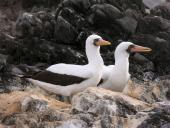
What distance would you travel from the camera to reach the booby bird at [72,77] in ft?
43.0

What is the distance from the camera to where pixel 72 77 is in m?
13.2

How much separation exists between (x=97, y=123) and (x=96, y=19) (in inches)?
524

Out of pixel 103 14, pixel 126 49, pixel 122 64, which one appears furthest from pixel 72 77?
pixel 103 14

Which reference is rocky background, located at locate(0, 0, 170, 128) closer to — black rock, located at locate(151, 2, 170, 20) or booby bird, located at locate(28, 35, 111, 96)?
black rock, located at locate(151, 2, 170, 20)

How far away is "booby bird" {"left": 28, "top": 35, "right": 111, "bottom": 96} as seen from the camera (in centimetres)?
1311

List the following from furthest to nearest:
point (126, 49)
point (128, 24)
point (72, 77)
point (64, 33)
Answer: point (128, 24) < point (64, 33) < point (126, 49) < point (72, 77)

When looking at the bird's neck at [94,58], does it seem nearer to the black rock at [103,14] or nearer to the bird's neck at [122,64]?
the bird's neck at [122,64]

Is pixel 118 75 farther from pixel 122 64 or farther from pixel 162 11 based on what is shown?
pixel 162 11

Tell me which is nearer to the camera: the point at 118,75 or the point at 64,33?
the point at 118,75

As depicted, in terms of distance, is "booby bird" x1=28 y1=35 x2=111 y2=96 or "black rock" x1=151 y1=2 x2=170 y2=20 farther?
"black rock" x1=151 y1=2 x2=170 y2=20

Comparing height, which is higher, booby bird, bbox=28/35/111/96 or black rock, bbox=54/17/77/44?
booby bird, bbox=28/35/111/96

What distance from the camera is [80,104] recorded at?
1129 cm

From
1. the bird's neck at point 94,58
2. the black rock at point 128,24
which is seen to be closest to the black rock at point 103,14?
the black rock at point 128,24

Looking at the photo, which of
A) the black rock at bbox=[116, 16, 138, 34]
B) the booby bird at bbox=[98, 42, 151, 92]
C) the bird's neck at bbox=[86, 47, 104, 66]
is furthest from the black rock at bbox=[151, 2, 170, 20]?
the bird's neck at bbox=[86, 47, 104, 66]
